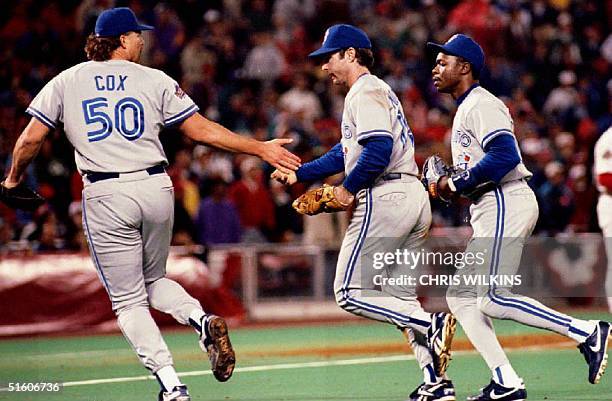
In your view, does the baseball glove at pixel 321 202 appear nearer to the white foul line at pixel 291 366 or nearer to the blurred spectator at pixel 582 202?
the white foul line at pixel 291 366

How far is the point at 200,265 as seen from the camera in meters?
15.1

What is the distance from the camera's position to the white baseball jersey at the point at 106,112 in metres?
7.25

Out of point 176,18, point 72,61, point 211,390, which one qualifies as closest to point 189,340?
point 211,390

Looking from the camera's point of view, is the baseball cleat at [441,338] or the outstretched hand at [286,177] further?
the outstretched hand at [286,177]

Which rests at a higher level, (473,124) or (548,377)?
(473,124)

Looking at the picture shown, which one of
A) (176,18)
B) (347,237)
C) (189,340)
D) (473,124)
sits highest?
(176,18)

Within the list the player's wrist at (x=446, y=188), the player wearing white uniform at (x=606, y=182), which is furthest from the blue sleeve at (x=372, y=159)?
the player wearing white uniform at (x=606, y=182)

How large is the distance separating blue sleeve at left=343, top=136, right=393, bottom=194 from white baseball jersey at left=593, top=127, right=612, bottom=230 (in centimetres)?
420

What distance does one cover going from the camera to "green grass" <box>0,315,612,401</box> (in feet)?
27.2

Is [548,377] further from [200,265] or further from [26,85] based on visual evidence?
[26,85]

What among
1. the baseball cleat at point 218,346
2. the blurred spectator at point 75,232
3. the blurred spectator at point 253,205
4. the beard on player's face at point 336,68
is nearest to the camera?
the baseball cleat at point 218,346

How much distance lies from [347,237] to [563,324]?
1.49m

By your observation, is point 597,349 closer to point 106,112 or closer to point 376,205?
point 376,205

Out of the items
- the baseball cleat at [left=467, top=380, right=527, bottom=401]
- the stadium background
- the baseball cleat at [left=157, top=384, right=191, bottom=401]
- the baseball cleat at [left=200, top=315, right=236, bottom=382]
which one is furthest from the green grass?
the baseball cleat at [left=157, top=384, right=191, bottom=401]
